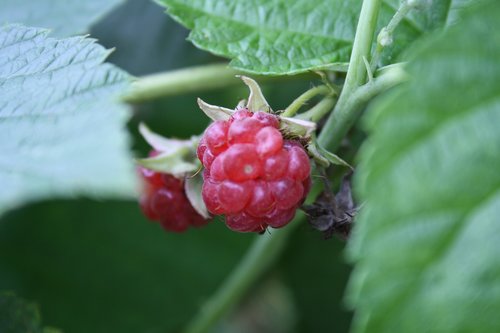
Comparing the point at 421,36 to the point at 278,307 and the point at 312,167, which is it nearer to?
the point at 312,167

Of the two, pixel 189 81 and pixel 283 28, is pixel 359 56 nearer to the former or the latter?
pixel 283 28

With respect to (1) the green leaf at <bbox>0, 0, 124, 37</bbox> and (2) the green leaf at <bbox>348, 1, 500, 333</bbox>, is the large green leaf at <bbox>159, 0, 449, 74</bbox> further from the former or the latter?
(2) the green leaf at <bbox>348, 1, 500, 333</bbox>

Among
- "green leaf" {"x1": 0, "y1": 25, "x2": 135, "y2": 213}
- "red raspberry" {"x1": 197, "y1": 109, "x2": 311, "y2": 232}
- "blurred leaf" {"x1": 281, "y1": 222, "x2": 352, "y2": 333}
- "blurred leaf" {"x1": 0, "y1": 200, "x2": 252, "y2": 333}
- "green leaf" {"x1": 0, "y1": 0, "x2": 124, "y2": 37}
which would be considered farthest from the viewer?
"blurred leaf" {"x1": 281, "y1": 222, "x2": 352, "y2": 333}

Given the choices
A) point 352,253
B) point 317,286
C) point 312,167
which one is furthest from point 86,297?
point 352,253

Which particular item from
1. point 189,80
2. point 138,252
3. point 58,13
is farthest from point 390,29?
point 138,252

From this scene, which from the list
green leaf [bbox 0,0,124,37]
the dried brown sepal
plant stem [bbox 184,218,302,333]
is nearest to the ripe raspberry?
the dried brown sepal

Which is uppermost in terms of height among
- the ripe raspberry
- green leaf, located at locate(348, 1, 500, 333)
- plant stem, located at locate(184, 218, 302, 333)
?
green leaf, located at locate(348, 1, 500, 333)

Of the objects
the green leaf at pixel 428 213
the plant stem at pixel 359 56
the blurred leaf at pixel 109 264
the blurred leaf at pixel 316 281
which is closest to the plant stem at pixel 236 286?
the blurred leaf at pixel 109 264
